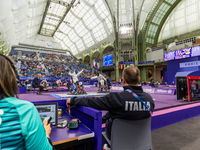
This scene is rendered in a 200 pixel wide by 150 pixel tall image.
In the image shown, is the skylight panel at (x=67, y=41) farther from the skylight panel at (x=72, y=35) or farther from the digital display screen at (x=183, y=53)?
the digital display screen at (x=183, y=53)

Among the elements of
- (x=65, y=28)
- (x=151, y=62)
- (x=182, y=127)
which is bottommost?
(x=182, y=127)

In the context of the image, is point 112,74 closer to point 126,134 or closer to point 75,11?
point 75,11

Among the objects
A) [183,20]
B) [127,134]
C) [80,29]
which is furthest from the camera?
[80,29]

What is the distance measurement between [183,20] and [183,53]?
11.9 m

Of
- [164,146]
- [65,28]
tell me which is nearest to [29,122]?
[164,146]

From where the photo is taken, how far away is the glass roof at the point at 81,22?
28547 millimetres

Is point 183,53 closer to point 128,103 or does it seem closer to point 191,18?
point 191,18

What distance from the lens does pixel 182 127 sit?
3.55 m

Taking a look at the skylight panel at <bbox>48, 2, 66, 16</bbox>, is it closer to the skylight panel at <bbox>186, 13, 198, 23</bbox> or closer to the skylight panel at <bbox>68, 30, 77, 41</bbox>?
the skylight panel at <bbox>68, 30, 77, 41</bbox>

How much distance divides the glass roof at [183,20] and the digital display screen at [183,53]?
9.08m

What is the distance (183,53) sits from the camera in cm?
1980

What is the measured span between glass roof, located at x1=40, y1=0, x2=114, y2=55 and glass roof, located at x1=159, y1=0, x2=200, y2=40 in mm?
13670

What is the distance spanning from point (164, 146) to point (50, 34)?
52660mm

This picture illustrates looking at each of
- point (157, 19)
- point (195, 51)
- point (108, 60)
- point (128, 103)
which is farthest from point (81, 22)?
point (128, 103)
